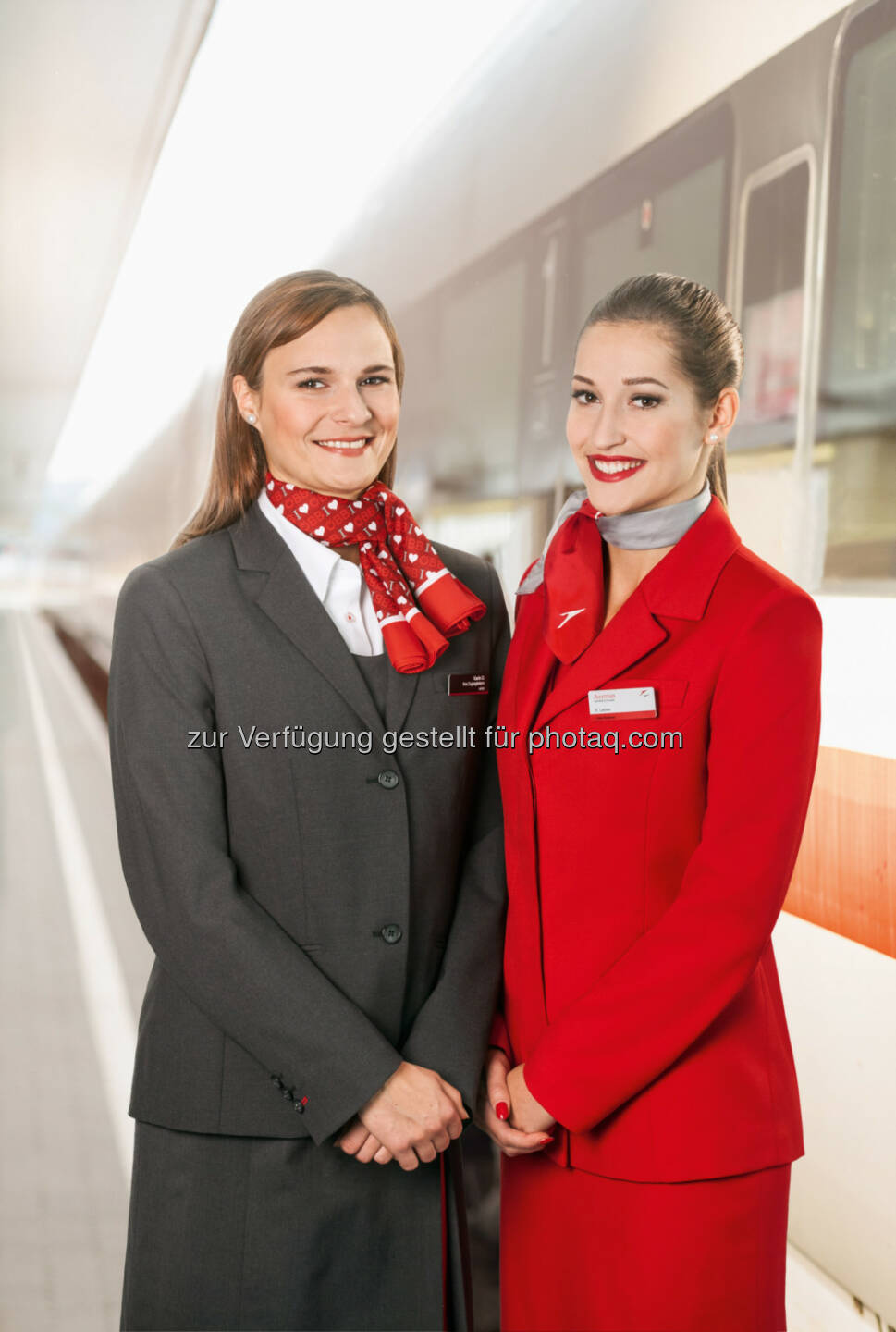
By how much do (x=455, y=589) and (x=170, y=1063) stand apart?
0.64 meters

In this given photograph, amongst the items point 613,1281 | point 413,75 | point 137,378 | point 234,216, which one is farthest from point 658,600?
point 137,378

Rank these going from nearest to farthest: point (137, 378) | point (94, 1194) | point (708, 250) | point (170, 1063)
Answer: point (170, 1063), point (708, 250), point (94, 1194), point (137, 378)

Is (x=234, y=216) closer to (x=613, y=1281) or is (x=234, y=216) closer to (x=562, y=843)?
(x=562, y=843)

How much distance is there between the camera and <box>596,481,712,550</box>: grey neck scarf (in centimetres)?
125

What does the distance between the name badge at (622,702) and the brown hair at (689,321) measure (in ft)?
1.03

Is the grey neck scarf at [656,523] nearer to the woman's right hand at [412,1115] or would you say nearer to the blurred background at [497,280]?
the blurred background at [497,280]

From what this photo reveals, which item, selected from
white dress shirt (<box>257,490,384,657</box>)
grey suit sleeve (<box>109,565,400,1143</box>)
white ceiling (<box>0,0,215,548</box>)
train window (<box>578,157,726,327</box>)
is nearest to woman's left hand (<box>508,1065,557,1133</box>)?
grey suit sleeve (<box>109,565,400,1143</box>)

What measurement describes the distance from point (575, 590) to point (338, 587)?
0.30m

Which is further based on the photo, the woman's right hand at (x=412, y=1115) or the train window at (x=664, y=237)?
the train window at (x=664, y=237)

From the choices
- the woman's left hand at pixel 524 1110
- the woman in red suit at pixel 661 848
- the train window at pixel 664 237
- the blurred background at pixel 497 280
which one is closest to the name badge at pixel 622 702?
the woman in red suit at pixel 661 848

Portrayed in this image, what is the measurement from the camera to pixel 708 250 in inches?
76.0

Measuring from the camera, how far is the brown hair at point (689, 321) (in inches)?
47.6

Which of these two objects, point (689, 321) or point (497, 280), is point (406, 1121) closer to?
point (689, 321)

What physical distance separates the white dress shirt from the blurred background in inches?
27.9
